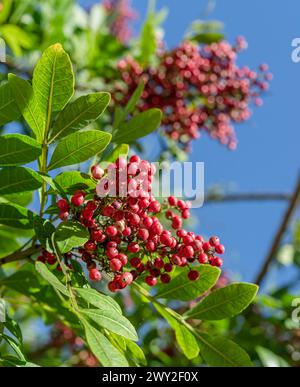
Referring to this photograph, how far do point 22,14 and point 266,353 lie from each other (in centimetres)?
187

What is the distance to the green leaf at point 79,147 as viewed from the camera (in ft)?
4.76

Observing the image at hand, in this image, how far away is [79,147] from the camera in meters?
1.48

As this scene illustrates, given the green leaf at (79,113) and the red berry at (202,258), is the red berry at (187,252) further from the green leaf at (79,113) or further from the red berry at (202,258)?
the green leaf at (79,113)

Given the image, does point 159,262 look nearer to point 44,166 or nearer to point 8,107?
point 44,166

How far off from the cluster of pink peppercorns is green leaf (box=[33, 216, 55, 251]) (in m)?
0.04

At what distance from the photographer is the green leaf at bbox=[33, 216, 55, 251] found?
1.46 metres

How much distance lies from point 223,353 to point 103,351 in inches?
18.5

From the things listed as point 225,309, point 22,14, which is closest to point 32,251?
point 225,309

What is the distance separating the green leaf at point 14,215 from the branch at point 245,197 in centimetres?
229

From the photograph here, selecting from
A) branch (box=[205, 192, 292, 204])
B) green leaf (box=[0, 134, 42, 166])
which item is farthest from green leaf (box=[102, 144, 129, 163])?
branch (box=[205, 192, 292, 204])

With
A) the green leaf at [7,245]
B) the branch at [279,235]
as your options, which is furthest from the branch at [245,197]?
the green leaf at [7,245]

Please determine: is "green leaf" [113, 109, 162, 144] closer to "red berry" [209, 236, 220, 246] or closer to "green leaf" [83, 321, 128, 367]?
"red berry" [209, 236, 220, 246]

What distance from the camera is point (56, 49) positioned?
1.40 m
